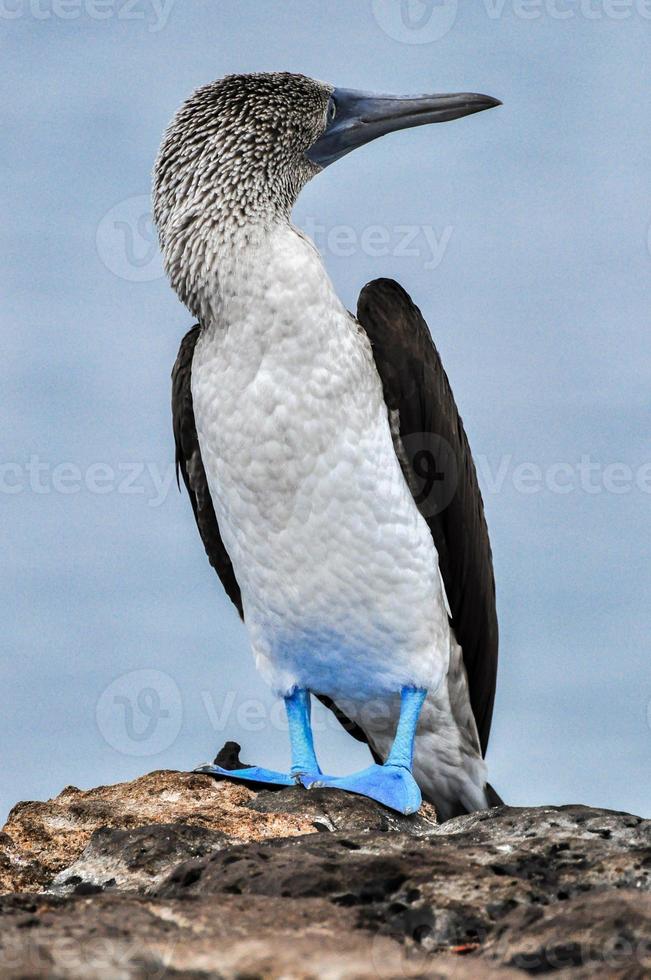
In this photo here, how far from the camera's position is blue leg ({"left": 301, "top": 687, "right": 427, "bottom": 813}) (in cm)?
718

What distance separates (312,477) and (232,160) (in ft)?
6.81

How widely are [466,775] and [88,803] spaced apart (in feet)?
9.84

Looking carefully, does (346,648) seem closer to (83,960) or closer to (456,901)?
(456,901)

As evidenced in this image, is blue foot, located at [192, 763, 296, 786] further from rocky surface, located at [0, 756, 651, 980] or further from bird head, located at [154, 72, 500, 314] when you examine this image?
bird head, located at [154, 72, 500, 314]

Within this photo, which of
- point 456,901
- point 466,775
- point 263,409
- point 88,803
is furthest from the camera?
point 466,775

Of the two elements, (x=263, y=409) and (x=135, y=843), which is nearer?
(x=135, y=843)

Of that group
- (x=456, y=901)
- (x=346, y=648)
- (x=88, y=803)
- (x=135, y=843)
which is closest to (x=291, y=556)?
(x=346, y=648)

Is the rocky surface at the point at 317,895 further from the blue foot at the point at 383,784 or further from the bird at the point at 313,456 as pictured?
the bird at the point at 313,456

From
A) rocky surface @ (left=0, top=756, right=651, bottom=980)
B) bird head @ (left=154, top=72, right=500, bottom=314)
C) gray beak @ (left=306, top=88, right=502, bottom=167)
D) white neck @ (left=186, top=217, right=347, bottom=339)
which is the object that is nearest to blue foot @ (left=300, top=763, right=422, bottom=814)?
rocky surface @ (left=0, top=756, right=651, bottom=980)

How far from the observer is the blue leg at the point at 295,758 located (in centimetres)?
738

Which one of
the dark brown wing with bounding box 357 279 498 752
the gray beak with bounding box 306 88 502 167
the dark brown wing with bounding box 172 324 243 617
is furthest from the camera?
the gray beak with bounding box 306 88 502 167

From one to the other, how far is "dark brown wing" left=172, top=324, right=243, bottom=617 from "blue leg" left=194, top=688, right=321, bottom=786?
0.94m

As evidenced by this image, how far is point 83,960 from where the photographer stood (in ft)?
10.3

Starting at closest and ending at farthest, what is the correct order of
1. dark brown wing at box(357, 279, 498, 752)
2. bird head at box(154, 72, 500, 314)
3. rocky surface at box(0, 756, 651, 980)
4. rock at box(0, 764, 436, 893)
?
rocky surface at box(0, 756, 651, 980), rock at box(0, 764, 436, 893), bird head at box(154, 72, 500, 314), dark brown wing at box(357, 279, 498, 752)
